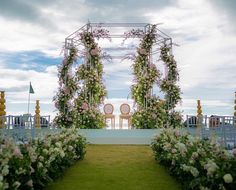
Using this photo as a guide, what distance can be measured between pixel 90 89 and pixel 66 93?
97 cm

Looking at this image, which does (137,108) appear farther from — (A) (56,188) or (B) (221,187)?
(B) (221,187)

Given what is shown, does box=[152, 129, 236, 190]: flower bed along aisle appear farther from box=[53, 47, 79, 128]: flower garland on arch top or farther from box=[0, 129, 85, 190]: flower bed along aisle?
box=[53, 47, 79, 128]: flower garland on arch top

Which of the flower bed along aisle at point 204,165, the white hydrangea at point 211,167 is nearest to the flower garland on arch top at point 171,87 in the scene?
the flower bed along aisle at point 204,165

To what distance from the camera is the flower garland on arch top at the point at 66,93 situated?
16.5m

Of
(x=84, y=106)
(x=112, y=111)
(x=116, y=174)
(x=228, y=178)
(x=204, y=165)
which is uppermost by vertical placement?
(x=84, y=106)

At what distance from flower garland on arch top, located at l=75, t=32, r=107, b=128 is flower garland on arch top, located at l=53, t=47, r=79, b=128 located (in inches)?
12.6

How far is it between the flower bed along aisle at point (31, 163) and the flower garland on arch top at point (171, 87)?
8.26 meters

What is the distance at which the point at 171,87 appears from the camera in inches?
657

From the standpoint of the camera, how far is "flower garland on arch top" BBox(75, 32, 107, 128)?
52.6 ft

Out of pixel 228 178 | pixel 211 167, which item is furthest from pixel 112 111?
pixel 228 178

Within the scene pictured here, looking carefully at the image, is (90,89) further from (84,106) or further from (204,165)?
(204,165)

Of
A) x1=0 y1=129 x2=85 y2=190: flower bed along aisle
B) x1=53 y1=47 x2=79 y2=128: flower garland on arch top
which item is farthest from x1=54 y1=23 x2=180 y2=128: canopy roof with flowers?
x1=0 y1=129 x2=85 y2=190: flower bed along aisle

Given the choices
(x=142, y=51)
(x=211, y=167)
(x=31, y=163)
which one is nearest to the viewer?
(x=211, y=167)

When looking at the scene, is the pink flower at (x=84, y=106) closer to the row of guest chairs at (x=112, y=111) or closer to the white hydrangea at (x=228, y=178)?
the row of guest chairs at (x=112, y=111)
